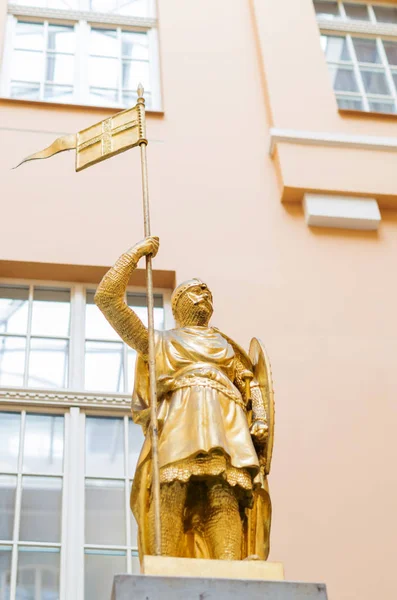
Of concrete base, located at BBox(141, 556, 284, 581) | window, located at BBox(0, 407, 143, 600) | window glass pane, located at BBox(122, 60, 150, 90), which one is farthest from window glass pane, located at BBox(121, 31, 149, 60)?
concrete base, located at BBox(141, 556, 284, 581)

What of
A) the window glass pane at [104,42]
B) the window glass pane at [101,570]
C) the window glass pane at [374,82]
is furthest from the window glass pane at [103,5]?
the window glass pane at [101,570]

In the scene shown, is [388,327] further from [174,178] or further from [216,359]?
[216,359]

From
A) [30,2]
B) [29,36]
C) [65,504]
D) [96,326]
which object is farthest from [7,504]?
[30,2]

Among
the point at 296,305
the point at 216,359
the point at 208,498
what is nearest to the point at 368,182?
the point at 296,305

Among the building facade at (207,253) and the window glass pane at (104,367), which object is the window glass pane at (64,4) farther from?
the window glass pane at (104,367)

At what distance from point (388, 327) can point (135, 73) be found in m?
3.79

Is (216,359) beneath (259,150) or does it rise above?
beneath

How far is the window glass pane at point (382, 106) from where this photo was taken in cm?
944

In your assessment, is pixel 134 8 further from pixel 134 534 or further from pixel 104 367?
pixel 134 534

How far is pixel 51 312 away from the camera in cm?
738

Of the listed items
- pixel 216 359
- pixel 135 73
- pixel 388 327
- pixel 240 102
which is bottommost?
pixel 216 359

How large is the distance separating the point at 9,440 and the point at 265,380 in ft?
7.52

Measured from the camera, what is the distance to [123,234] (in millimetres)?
7598

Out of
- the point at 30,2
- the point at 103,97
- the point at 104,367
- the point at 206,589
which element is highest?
the point at 30,2
